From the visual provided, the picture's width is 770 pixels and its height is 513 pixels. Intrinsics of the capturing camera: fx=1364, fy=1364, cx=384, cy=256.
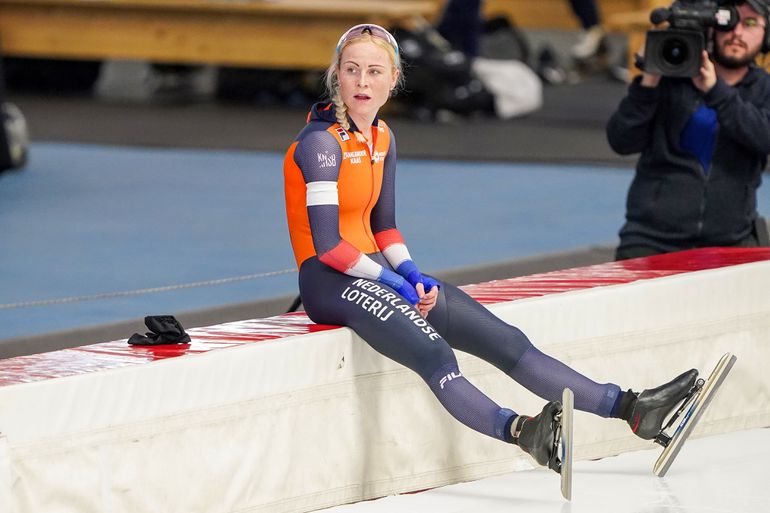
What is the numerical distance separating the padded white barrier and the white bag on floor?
307 inches

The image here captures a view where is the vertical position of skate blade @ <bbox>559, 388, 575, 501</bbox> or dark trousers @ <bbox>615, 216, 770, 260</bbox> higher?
dark trousers @ <bbox>615, 216, 770, 260</bbox>

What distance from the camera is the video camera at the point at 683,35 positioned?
4566 mm

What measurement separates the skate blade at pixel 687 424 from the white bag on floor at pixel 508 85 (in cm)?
855

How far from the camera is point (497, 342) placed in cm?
354

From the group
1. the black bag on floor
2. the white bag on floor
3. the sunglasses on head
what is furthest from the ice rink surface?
the white bag on floor

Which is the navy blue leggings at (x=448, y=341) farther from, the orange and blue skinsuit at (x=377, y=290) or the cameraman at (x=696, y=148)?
the cameraman at (x=696, y=148)

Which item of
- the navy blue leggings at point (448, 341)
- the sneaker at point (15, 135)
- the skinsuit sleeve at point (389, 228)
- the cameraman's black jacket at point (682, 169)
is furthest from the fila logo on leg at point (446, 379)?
the sneaker at point (15, 135)

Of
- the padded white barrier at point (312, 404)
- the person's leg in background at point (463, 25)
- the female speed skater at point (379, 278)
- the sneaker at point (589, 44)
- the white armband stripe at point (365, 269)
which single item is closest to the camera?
the padded white barrier at point (312, 404)

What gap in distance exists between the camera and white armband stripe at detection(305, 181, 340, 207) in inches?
136

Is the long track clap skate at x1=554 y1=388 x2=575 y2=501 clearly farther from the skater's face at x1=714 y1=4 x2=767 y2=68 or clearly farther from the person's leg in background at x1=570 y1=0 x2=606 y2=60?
the person's leg in background at x1=570 y1=0 x2=606 y2=60

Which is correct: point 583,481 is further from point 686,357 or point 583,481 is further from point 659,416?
point 686,357

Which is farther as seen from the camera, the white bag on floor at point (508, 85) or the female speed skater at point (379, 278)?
the white bag on floor at point (508, 85)

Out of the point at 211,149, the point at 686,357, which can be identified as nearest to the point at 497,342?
the point at 686,357

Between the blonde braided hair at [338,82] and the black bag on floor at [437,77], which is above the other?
the blonde braided hair at [338,82]
